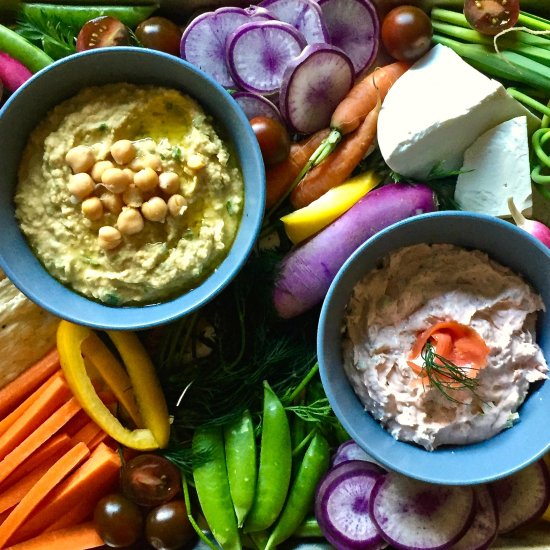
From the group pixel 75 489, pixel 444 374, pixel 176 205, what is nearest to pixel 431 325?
pixel 444 374

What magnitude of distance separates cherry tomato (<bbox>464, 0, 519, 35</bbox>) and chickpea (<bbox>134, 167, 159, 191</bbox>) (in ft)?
2.74

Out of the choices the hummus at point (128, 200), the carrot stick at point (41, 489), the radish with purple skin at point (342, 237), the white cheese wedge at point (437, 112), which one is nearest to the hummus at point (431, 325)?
the radish with purple skin at point (342, 237)

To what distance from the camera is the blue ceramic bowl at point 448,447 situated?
4.76 ft

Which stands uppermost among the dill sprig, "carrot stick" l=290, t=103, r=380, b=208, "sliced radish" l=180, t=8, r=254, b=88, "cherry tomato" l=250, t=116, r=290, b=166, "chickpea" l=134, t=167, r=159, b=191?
"sliced radish" l=180, t=8, r=254, b=88

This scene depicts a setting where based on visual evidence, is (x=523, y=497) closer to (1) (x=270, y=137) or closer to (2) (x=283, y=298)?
(2) (x=283, y=298)

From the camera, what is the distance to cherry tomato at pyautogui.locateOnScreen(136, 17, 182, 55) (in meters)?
1.69

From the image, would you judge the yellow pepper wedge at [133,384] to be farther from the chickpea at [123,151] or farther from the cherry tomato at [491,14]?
the cherry tomato at [491,14]

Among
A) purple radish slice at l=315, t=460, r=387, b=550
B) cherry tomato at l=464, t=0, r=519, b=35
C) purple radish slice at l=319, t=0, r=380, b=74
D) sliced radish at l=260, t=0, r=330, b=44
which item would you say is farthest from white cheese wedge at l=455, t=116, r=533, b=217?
purple radish slice at l=315, t=460, r=387, b=550

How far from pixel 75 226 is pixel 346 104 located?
706mm

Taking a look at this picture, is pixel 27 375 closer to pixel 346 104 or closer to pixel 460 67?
pixel 346 104

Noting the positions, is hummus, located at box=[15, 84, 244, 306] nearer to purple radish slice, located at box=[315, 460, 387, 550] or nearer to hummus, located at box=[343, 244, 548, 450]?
hummus, located at box=[343, 244, 548, 450]

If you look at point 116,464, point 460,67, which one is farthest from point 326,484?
point 460,67

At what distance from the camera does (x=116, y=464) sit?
5.57ft

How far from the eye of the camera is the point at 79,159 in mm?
1457
